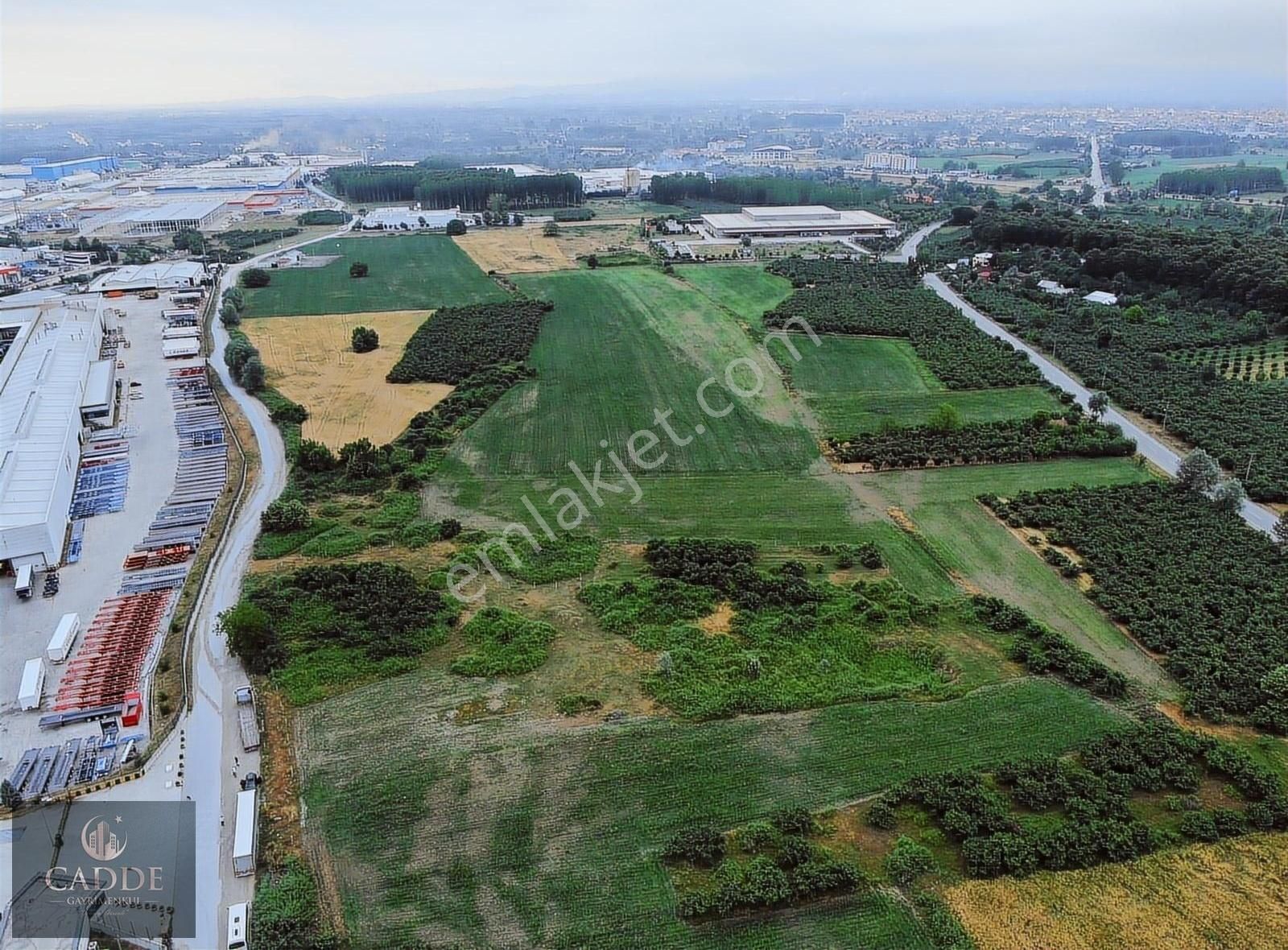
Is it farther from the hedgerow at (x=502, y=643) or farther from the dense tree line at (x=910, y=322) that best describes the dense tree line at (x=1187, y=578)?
the hedgerow at (x=502, y=643)

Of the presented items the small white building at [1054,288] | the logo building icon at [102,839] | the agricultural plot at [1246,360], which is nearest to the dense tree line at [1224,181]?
the small white building at [1054,288]

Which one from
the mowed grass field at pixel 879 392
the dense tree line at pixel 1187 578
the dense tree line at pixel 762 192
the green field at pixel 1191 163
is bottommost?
the dense tree line at pixel 1187 578

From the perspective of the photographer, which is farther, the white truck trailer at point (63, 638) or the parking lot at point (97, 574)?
the white truck trailer at point (63, 638)

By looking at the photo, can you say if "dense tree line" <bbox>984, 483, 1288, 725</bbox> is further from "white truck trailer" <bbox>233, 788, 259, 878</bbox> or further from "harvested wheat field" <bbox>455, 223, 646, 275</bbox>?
"harvested wheat field" <bbox>455, 223, 646, 275</bbox>

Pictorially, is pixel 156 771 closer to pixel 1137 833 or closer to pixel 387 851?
pixel 387 851

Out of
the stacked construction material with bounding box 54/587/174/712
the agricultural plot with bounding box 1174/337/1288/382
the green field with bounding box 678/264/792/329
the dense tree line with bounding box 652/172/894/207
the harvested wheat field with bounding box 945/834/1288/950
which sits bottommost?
the harvested wheat field with bounding box 945/834/1288/950

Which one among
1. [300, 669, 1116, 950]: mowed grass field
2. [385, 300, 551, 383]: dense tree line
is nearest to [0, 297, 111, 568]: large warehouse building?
[300, 669, 1116, 950]: mowed grass field

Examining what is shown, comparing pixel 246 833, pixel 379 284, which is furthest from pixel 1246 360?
pixel 379 284
